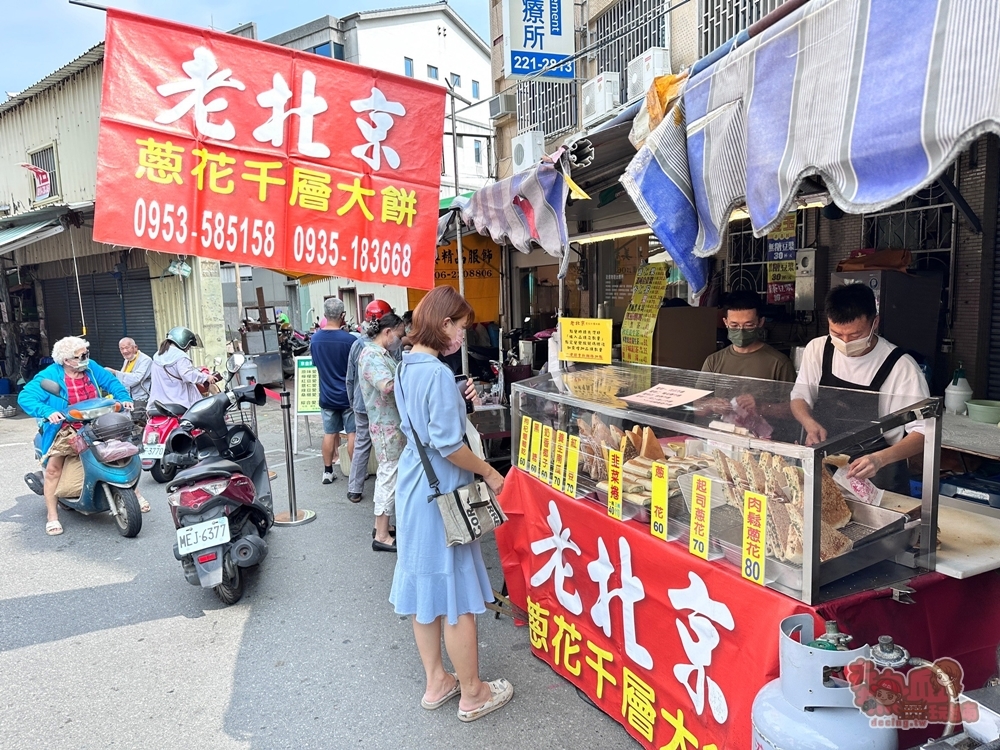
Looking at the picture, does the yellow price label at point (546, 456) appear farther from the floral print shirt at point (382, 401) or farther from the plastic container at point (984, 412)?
the plastic container at point (984, 412)

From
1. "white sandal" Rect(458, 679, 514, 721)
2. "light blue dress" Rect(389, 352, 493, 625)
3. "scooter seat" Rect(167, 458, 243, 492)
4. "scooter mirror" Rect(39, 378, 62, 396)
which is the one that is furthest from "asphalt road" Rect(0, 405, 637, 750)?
"scooter mirror" Rect(39, 378, 62, 396)

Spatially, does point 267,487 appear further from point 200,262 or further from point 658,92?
point 200,262

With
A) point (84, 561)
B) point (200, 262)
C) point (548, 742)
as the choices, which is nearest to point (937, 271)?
point (548, 742)

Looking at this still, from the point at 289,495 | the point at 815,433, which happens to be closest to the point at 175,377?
the point at 289,495

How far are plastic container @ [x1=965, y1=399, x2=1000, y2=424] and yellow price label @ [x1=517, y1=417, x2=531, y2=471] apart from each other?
115 inches

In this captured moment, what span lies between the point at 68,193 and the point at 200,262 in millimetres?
4513

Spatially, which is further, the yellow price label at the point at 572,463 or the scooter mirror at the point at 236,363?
the scooter mirror at the point at 236,363

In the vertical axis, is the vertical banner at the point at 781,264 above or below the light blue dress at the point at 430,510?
above

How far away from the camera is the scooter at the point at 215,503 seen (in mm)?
3973

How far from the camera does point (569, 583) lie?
299 cm

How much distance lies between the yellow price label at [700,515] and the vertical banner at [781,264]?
440cm

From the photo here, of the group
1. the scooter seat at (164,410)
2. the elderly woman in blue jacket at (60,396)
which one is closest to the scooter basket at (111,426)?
the elderly woman in blue jacket at (60,396)

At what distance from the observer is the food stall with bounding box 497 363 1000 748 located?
79.0 inches

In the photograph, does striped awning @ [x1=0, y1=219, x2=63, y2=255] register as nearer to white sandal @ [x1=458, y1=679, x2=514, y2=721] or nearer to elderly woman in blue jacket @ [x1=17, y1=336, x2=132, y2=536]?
elderly woman in blue jacket @ [x1=17, y1=336, x2=132, y2=536]
